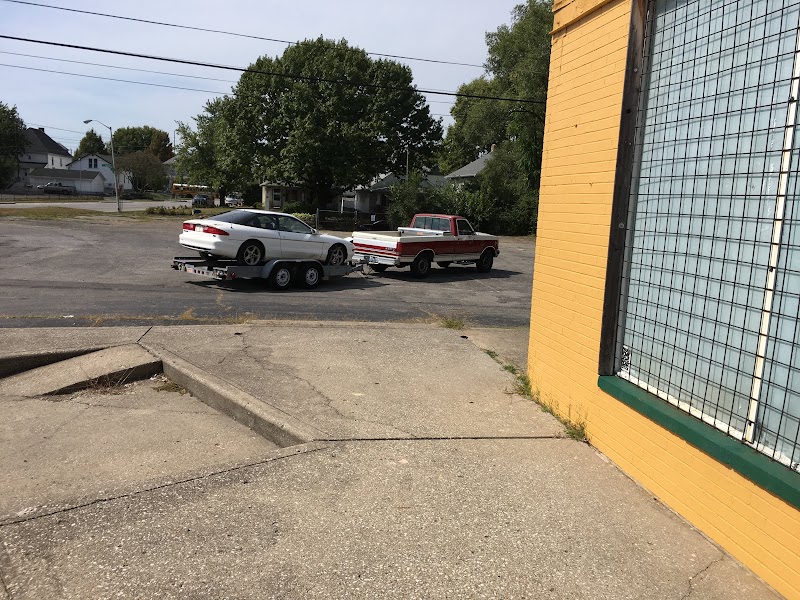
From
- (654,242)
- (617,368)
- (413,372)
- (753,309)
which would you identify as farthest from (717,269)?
(413,372)

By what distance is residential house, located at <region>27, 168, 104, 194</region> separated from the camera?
9912 centimetres

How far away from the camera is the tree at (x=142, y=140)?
141000mm

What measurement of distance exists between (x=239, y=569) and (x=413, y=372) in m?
3.96

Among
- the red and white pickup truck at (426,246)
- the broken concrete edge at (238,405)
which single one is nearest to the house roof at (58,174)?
the red and white pickup truck at (426,246)

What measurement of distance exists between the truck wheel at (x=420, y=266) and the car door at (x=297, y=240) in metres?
3.19

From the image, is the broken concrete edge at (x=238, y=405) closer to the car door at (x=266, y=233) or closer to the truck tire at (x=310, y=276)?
the car door at (x=266, y=233)

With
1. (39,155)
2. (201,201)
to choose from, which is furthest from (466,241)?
(39,155)

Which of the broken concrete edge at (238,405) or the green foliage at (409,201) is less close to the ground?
the green foliage at (409,201)

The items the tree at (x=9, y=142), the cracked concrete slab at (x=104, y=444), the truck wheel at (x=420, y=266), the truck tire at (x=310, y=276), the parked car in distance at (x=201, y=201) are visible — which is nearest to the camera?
the cracked concrete slab at (x=104, y=444)

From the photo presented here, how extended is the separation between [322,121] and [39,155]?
91.1 metres

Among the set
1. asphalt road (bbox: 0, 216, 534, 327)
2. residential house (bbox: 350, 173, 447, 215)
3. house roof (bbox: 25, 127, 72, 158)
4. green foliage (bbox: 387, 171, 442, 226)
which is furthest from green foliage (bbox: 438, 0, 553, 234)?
house roof (bbox: 25, 127, 72, 158)

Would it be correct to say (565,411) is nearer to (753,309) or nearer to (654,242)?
(654,242)

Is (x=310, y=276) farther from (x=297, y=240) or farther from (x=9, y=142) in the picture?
(x=9, y=142)

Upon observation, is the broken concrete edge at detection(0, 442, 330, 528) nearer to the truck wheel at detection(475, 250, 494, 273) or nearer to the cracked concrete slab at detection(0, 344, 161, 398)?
the cracked concrete slab at detection(0, 344, 161, 398)
